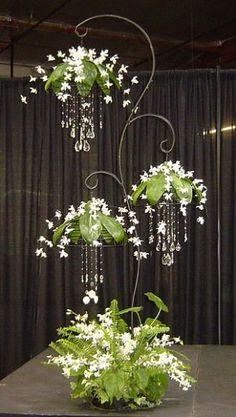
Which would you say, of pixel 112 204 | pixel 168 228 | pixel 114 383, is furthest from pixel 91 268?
pixel 114 383

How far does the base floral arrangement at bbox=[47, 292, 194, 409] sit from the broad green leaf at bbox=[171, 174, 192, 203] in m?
0.53

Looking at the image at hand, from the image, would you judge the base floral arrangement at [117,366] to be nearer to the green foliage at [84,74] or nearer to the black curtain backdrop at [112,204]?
the green foliage at [84,74]

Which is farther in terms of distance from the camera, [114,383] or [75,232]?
[75,232]

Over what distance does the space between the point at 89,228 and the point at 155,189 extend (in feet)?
0.99

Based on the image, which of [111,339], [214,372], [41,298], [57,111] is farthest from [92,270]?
[111,339]

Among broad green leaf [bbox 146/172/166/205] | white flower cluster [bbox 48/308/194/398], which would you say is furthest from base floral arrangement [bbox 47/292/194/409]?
broad green leaf [bbox 146/172/166/205]

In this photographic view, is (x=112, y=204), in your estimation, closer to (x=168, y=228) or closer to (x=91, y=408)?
(x=168, y=228)

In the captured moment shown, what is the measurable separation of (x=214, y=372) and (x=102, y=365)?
0.79m

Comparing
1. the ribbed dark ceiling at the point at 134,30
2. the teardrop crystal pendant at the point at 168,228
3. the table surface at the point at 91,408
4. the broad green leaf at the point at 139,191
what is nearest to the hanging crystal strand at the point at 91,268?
the teardrop crystal pendant at the point at 168,228

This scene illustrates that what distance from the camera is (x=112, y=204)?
16.0ft

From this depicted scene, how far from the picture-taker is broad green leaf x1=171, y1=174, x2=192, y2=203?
8.82 feet

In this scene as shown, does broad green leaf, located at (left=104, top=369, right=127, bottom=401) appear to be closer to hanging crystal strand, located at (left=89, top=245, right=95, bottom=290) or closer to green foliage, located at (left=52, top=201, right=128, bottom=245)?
green foliage, located at (left=52, top=201, right=128, bottom=245)

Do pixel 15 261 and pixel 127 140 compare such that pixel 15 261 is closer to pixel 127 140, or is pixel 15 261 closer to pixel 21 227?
pixel 21 227

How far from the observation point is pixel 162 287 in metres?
4.77
